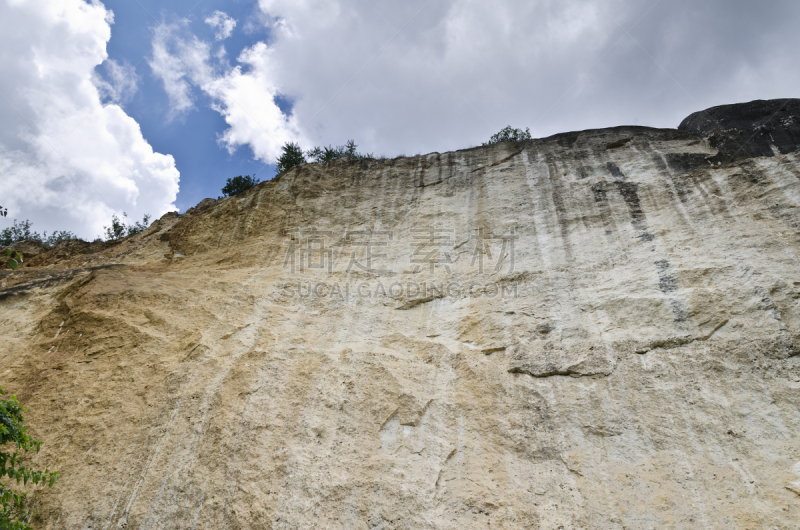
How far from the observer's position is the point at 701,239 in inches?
282

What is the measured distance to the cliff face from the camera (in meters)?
5.05

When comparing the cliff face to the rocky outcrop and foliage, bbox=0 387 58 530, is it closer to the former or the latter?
foliage, bbox=0 387 58 530

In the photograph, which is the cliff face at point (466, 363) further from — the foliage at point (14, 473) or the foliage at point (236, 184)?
the foliage at point (236, 184)

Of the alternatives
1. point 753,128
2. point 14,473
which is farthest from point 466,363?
point 753,128

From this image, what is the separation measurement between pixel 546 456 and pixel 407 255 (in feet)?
Result: 16.1

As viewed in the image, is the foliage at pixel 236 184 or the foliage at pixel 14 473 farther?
the foliage at pixel 236 184

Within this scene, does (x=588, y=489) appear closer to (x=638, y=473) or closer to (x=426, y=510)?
(x=638, y=473)

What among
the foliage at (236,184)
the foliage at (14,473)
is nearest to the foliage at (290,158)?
the foliage at (236,184)

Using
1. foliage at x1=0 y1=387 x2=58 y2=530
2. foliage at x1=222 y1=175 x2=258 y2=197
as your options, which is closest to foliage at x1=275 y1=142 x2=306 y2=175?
foliage at x1=222 y1=175 x2=258 y2=197

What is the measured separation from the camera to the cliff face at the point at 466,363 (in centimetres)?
505

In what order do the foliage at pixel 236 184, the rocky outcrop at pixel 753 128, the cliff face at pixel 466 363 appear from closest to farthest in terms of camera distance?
1. the cliff face at pixel 466 363
2. the rocky outcrop at pixel 753 128
3. the foliage at pixel 236 184

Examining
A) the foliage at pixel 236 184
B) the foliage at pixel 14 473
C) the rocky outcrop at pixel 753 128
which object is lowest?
the foliage at pixel 14 473

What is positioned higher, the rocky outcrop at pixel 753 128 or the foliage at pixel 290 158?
the foliage at pixel 290 158

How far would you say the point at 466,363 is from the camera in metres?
6.60
